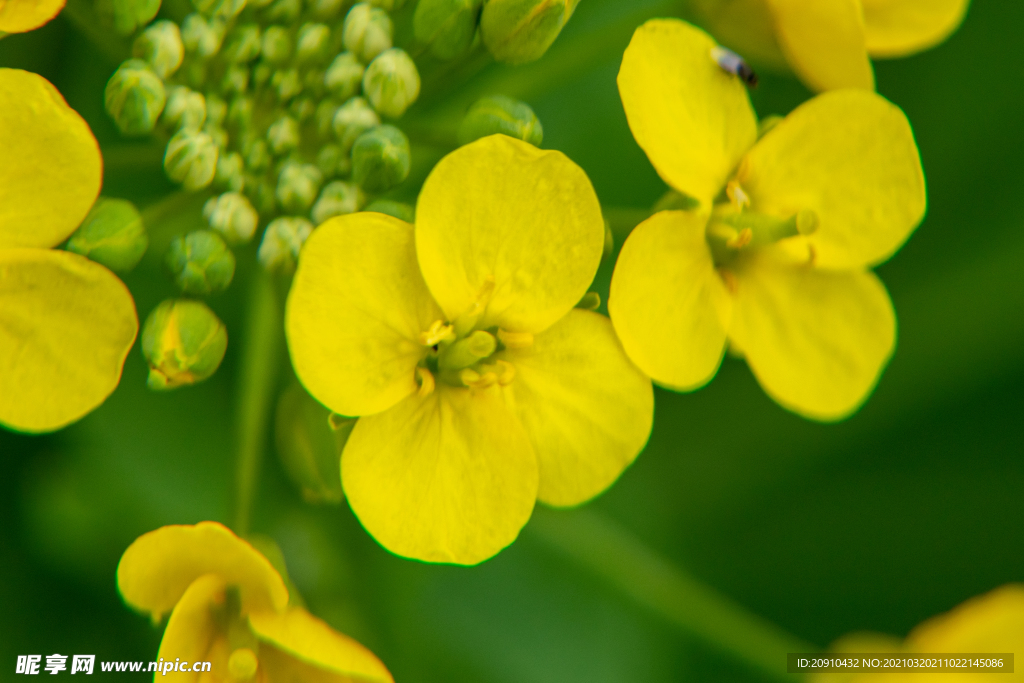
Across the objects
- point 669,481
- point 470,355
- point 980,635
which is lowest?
point 669,481

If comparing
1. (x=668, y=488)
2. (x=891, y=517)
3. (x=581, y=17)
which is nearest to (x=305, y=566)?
(x=668, y=488)

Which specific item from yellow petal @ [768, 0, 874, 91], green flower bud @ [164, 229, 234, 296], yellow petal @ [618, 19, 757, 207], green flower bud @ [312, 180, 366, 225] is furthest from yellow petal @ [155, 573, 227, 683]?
yellow petal @ [768, 0, 874, 91]

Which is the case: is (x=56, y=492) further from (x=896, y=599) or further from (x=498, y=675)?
(x=896, y=599)

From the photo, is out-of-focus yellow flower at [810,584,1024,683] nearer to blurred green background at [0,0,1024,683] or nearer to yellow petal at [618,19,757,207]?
blurred green background at [0,0,1024,683]

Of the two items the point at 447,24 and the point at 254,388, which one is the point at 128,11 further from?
the point at 254,388

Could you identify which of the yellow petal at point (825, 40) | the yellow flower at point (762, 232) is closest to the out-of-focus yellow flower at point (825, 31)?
the yellow petal at point (825, 40)

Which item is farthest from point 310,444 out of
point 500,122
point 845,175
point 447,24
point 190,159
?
point 845,175
